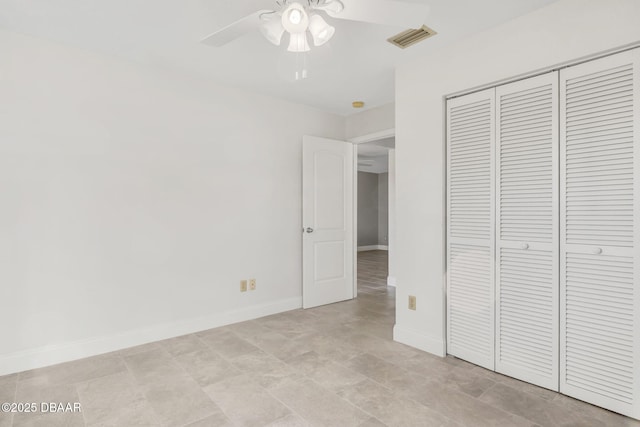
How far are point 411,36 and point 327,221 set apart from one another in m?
2.32

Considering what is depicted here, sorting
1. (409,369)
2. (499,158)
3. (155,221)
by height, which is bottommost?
(409,369)

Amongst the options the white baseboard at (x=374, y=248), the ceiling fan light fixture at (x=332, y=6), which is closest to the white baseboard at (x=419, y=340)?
the ceiling fan light fixture at (x=332, y=6)

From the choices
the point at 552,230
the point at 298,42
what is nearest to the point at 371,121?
the point at 552,230

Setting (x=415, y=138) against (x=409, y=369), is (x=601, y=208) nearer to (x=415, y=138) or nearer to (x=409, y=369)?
(x=415, y=138)

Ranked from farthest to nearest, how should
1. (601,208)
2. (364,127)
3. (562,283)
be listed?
1. (364,127)
2. (562,283)
3. (601,208)

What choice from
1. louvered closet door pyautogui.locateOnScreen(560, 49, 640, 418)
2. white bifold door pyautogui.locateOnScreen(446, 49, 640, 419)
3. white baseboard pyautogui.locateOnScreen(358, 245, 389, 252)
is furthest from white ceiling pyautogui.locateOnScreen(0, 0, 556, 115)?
white baseboard pyautogui.locateOnScreen(358, 245, 389, 252)

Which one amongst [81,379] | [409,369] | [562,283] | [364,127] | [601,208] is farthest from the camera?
[364,127]

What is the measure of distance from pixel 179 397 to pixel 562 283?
2521 millimetres

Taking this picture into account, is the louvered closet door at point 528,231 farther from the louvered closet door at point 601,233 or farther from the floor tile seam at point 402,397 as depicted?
the floor tile seam at point 402,397

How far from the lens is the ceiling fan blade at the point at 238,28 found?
1593 millimetres

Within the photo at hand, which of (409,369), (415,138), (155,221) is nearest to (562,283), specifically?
(409,369)

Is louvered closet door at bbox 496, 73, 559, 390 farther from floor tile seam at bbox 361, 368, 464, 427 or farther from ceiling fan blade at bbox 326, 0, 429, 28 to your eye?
ceiling fan blade at bbox 326, 0, 429, 28

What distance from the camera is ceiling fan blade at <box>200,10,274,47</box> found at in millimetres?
1593

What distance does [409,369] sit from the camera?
2.50 m
